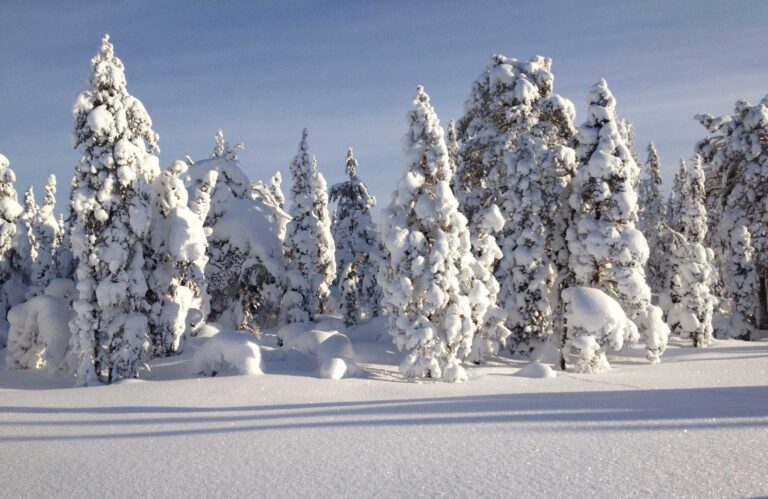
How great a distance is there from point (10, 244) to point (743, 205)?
3786 centimetres

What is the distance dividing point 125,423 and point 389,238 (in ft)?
30.0

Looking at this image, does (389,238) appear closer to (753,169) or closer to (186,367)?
(186,367)

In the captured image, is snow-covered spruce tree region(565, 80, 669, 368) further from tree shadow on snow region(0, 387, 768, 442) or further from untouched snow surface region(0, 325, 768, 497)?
tree shadow on snow region(0, 387, 768, 442)

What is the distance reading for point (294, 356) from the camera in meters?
18.6

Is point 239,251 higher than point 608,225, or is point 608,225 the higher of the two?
point 608,225

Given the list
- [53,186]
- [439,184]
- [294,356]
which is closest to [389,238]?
[439,184]

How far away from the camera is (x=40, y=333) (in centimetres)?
2097

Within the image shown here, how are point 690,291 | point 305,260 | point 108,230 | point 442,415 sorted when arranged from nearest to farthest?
point 442,415 → point 108,230 → point 690,291 → point 305,260

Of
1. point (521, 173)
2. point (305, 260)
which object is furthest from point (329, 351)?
point (305, 260)

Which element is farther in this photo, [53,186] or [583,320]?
[53,186]

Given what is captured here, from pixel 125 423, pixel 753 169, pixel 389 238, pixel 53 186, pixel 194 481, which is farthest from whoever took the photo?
pixel 53 186

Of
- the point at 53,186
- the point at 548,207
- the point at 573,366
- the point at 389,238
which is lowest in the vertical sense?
the point at 573,366

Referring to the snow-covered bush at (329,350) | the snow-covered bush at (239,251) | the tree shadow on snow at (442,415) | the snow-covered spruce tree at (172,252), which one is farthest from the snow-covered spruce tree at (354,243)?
the tree shadow on snow at (442,415)

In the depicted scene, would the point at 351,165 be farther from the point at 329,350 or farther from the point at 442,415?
the point at 442,415
